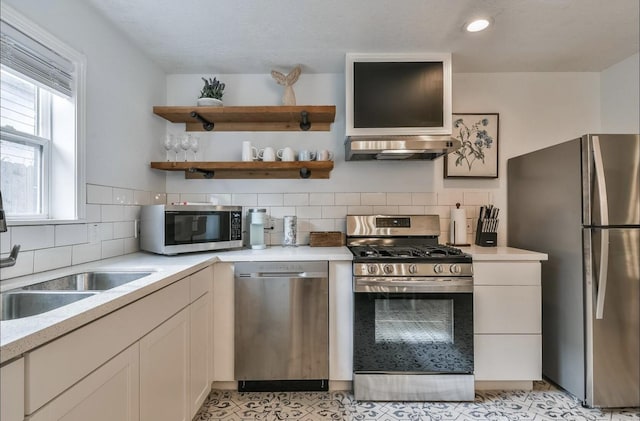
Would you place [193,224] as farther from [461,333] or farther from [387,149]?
[461,333]

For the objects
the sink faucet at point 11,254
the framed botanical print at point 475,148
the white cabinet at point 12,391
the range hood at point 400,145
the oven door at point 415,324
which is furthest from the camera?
the framed botanical print at point 475,148

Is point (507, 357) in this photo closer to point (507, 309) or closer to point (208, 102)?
point (507, 309)

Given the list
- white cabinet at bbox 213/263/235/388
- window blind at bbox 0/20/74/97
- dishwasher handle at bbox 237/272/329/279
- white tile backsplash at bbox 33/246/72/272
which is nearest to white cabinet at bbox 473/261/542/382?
dishwasher handle at bbox 237/272/329/279

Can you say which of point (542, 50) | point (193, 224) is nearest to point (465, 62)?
point (542, 50)

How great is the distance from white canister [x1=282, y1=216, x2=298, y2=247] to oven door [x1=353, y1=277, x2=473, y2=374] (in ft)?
2.48

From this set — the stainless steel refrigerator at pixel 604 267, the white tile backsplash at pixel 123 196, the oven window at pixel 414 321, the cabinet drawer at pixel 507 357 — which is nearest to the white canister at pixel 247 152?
the white tile backsplash at pixel 123 196

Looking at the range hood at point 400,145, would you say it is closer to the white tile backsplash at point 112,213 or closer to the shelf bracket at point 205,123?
the shelf bracket at point 205,123

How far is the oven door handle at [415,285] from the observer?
1898 mm

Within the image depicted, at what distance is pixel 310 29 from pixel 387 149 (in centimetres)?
90

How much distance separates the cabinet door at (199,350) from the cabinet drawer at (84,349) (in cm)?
41

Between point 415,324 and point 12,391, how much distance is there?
177 cm

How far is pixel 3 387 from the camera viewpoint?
68 cm

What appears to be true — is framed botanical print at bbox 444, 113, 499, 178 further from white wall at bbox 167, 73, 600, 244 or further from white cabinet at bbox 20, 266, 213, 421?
white cabinet at bbox 20, 266, 213, 421

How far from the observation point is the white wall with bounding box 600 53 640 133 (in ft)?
7.68
